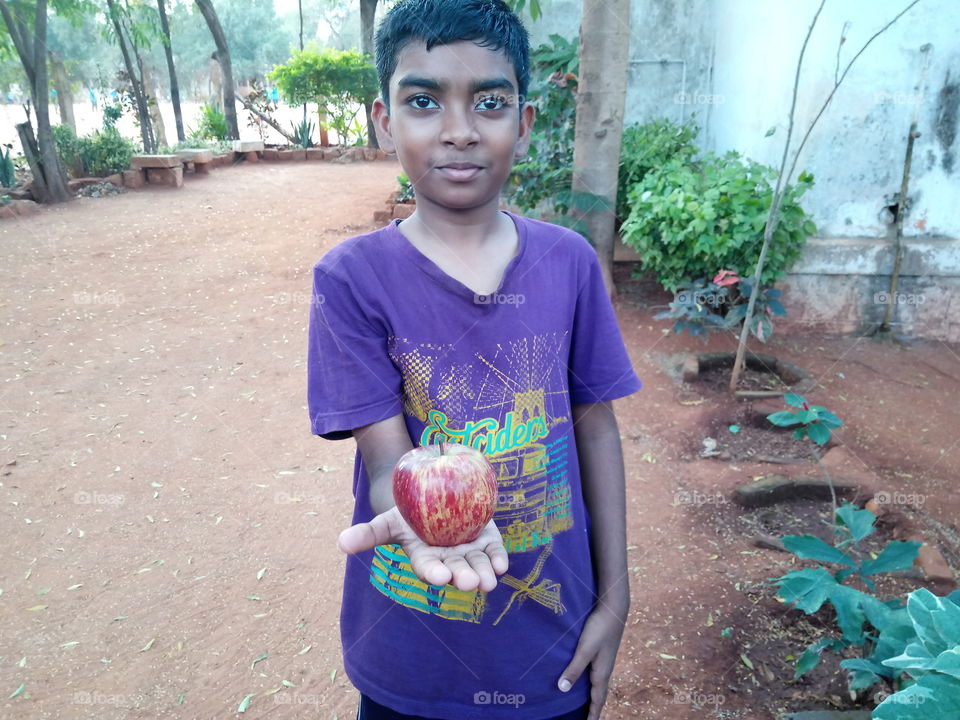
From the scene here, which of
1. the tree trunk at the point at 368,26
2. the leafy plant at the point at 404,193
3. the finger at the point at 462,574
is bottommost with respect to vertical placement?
the leafy plant at the point at 404,193

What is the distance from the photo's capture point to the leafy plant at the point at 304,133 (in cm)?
1700

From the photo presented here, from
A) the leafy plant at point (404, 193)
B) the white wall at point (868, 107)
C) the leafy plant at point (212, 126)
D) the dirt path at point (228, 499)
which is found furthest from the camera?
the leafy plant at point (212, 126)

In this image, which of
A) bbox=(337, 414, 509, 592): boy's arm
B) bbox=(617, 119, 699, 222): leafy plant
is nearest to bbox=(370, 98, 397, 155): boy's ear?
bbox=(337, 414, 509, 592): boy's arm

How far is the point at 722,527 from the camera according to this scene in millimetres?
3514

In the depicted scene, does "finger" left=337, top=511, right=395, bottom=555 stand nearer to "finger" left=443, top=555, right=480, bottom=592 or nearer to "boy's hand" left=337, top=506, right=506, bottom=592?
"boy's hand" left=337, top=506, right=506, bottom=592

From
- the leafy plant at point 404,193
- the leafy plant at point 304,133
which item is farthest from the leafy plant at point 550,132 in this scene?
the leafy plant at point 304,133

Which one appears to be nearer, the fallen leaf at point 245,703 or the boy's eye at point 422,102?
the boy's eye at point 422,102

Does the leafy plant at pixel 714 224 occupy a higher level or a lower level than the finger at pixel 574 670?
higher

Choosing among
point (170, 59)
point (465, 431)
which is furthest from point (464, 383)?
point (170, 59)

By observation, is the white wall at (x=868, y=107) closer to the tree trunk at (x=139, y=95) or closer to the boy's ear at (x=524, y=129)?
the boy's ear at (x=524, y=129)

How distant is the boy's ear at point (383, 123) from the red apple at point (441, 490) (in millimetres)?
640

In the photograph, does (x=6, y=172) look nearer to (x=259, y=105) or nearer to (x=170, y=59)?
(x=170, y=59)

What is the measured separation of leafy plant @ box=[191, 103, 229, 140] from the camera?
A: 1688 cm

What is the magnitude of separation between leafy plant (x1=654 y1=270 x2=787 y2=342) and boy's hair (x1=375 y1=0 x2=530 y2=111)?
3.62 meters
